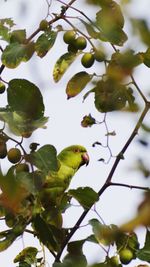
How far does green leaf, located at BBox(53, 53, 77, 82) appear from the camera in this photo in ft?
7.20

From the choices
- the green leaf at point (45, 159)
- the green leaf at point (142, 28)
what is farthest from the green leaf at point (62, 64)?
the green leaf at point (142, 28)

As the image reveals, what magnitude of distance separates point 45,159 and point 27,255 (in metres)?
0.76

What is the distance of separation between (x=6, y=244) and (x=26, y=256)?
285 millimetres

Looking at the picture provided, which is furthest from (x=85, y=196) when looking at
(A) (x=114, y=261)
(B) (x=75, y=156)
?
(B) (x=75, y=156)

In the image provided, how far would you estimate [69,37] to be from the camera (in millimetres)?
2146

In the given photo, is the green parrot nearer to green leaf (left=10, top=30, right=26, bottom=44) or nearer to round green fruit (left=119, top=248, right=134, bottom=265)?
round green fruit (left=119, top=248, right=134, bottom=265)

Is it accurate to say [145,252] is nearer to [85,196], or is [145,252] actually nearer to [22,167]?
[85,196]

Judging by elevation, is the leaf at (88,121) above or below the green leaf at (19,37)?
below

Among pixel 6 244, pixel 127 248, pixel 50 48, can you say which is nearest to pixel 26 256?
pixel 6 244

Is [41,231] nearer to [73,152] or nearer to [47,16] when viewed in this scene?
[47,16]

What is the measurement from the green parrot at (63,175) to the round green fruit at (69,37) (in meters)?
0.49

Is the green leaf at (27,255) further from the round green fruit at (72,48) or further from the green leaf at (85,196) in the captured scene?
the round green fruit at (72,48)

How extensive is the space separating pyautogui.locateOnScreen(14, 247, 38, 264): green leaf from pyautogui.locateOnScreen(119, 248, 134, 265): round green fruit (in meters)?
0.40

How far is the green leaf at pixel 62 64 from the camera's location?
220 centimetres
